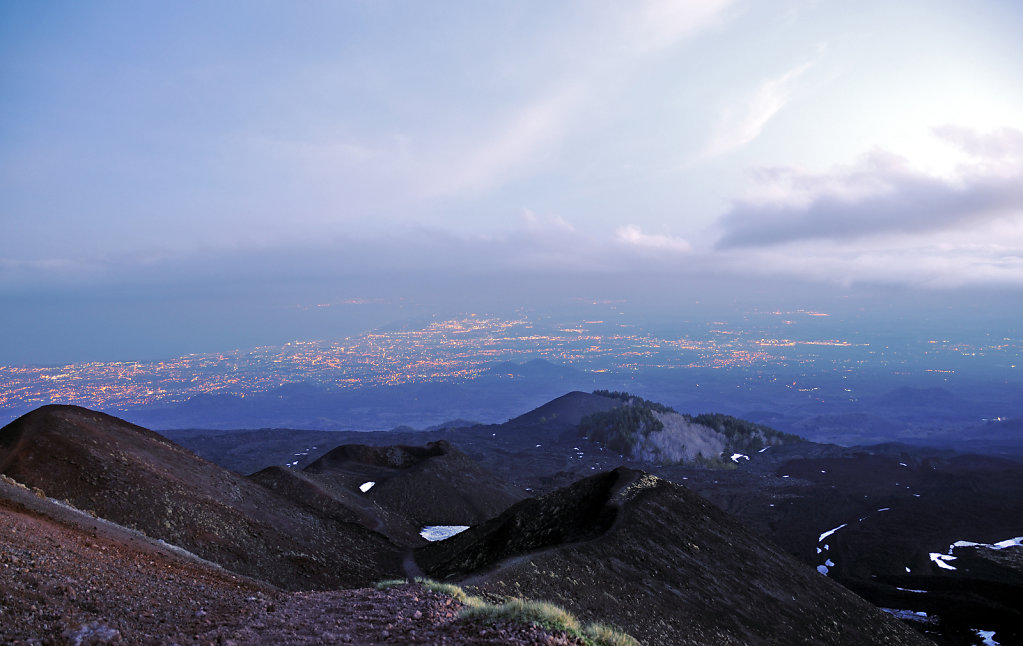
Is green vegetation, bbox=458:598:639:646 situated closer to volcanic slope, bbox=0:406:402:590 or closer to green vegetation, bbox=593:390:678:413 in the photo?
volcanic slope, bbox=0:406:402:590

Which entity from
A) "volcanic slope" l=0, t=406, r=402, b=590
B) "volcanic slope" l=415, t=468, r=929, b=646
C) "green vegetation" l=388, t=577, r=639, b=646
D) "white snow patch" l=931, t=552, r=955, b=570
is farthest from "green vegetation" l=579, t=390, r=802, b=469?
"green vegetation" l=388, t=577, r=639, b=646

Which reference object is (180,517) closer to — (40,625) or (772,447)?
(40,625)

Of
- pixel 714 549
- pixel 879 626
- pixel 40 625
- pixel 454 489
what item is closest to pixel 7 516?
pixel 40 625

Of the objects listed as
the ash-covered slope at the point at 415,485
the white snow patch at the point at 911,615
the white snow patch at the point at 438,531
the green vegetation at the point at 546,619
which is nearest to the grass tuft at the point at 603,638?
the green vegetation at the point at 546,619

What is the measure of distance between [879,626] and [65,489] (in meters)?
46.6

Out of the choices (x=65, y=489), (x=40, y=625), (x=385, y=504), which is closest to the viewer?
(x=40, y=625)

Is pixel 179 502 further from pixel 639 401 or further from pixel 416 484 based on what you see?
pixel 639 401

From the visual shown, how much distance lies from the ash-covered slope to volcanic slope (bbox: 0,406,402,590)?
39.8 ft

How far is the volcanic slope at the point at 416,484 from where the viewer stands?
2281 inches

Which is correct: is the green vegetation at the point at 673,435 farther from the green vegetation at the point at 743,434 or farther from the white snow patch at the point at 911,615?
the white snow patch at the point at 911,615

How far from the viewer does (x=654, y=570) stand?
93.4ft

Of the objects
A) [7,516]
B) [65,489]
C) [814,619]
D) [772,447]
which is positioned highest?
[7,516]

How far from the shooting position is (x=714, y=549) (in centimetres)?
3406

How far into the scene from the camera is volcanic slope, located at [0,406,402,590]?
29.5m
